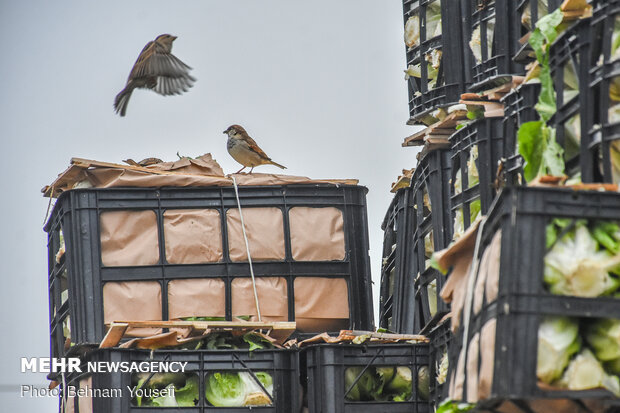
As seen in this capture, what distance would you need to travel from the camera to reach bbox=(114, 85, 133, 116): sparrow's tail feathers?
1400 centimetres

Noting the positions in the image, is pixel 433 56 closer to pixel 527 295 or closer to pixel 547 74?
pixel 547 74

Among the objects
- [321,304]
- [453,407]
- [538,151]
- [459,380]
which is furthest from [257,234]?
[459,380]

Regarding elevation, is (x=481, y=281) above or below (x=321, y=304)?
above

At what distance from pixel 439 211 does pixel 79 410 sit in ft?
11.2

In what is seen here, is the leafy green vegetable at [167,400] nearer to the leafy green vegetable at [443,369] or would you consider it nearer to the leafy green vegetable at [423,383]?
the leafy green vegetable at [423,383]

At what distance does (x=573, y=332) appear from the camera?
5375mm

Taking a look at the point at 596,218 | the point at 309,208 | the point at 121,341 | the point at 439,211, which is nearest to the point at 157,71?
the point at 309,208

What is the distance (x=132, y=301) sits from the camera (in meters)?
11.0

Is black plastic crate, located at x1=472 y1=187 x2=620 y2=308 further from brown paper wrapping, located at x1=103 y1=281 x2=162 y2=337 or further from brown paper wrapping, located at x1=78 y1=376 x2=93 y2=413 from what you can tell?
brown paper wrapping, located at x1=103 y1=281 x2=162 y2=337

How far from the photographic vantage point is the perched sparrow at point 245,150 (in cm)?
1305

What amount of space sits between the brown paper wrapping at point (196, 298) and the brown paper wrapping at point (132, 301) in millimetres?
127

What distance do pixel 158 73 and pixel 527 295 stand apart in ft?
30.1

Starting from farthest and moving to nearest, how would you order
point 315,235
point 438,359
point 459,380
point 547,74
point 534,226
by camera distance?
1. point 315,235
2. point 438,359
3. point 547,74
4. point 459,380
5. point 534,226

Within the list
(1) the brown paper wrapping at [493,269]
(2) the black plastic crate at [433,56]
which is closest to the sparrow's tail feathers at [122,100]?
(2) the black plastic crate at [433,56]
